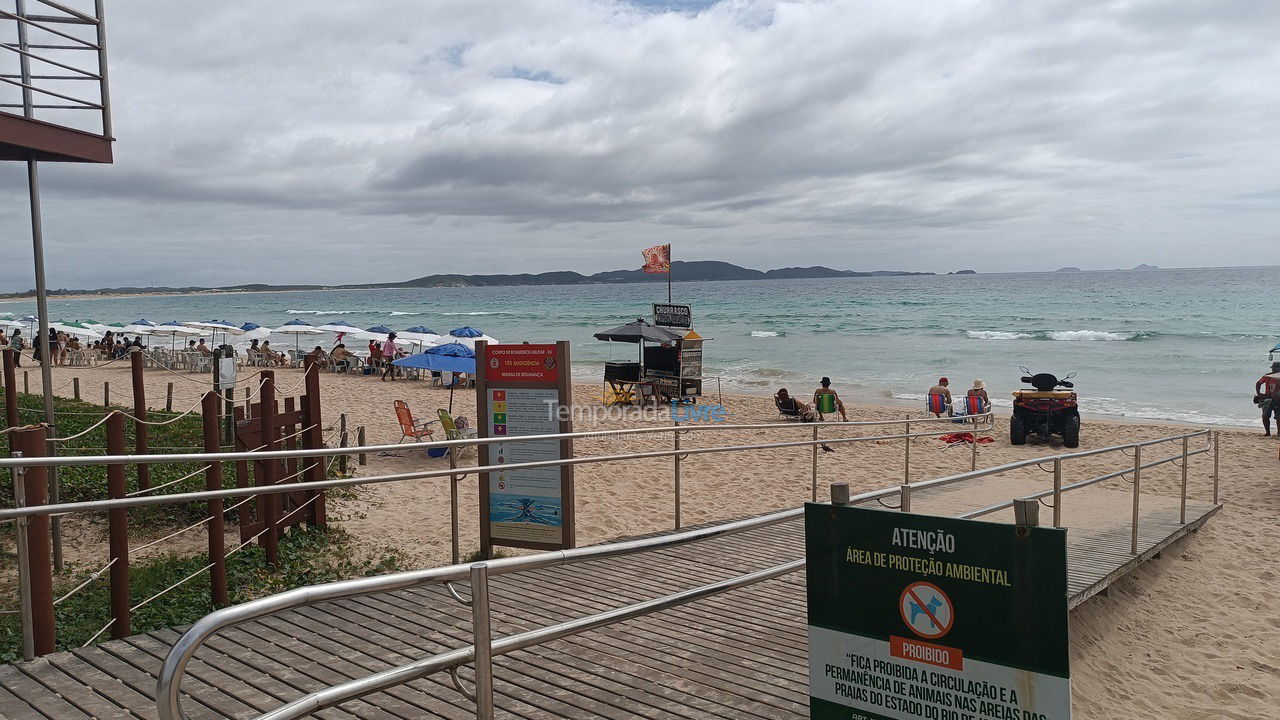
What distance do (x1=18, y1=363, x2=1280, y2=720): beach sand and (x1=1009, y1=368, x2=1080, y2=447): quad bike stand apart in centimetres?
30

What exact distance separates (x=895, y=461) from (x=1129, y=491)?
363cm

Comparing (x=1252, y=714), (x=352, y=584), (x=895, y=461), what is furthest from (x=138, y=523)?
(x=895, y=461)

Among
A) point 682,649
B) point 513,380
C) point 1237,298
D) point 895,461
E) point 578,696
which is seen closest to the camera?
point 578,696

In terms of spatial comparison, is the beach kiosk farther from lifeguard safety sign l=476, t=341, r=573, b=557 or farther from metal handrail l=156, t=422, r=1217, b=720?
metal handrail l=156, t=422, r=1217, b=720

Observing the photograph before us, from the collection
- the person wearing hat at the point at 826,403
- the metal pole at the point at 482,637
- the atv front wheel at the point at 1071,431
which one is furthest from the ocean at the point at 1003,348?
the metal pole at the point at 482,637

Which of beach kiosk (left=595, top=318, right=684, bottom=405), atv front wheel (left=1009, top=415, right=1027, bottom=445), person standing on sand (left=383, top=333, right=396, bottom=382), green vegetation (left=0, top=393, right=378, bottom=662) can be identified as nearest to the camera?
green vegetation (left=0, top=393, right=378, bottom=662)

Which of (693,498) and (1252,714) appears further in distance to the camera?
(693,498)

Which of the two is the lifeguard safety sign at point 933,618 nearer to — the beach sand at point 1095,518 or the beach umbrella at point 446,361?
the beach sand at point 1095,518

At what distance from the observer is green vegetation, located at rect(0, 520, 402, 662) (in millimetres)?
4734

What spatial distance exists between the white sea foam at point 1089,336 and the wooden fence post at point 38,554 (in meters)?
47.6

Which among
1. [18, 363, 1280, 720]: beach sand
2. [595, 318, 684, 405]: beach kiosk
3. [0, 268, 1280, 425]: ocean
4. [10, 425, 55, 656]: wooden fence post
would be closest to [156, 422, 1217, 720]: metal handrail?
[10, 425, 55, 656]: wooden fence post

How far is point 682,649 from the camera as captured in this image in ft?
13.2

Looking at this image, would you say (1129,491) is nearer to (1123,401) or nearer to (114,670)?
(114,670)

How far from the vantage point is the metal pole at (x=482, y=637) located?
7.22 feet
